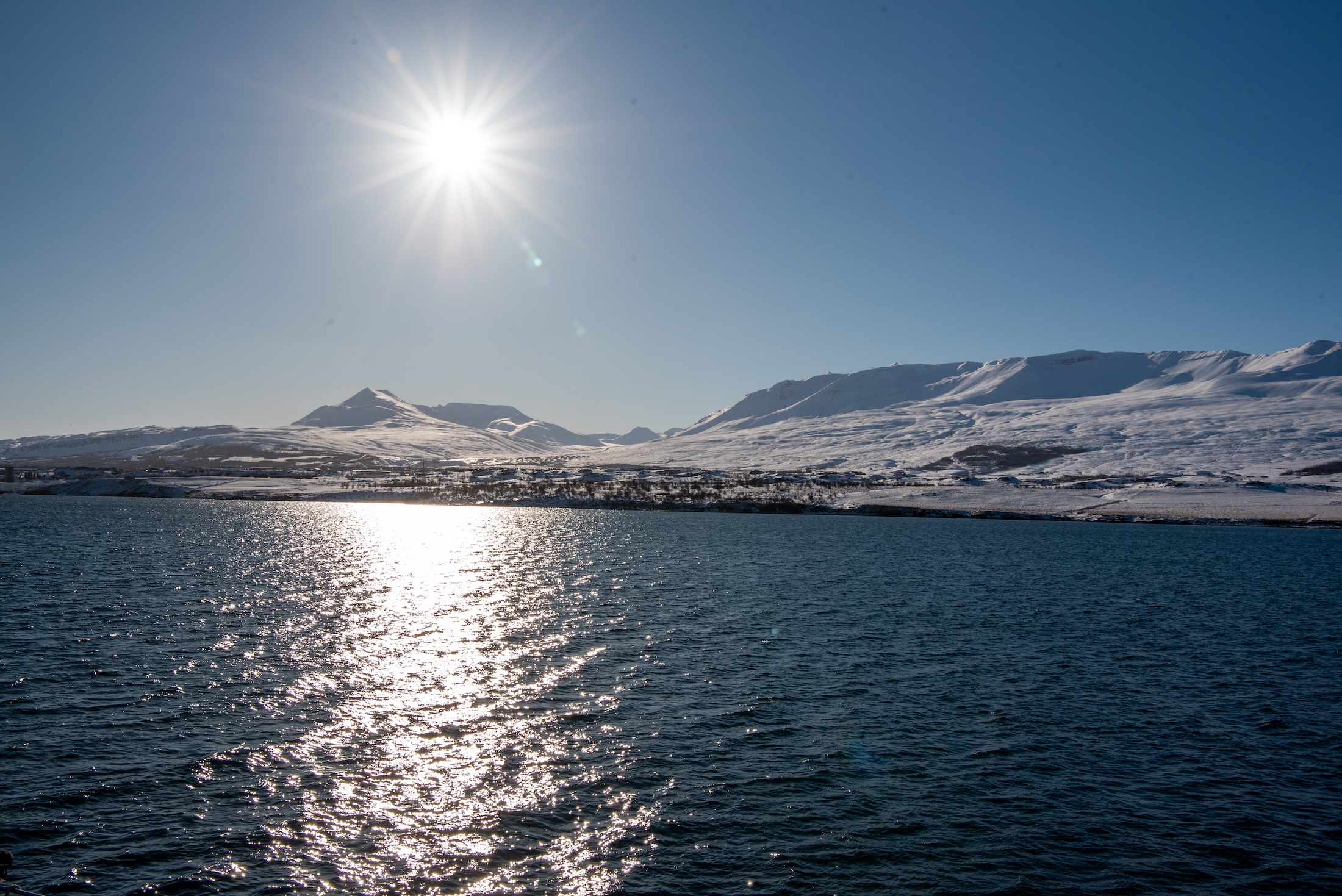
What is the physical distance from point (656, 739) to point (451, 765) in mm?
7319

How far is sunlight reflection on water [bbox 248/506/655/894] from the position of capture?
62.2 ft

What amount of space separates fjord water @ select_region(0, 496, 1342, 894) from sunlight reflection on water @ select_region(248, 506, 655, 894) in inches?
4.9

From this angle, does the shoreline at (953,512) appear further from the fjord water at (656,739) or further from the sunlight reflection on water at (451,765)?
the sunlight reflection on water at (451,765)

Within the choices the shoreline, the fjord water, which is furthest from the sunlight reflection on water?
the shoreline

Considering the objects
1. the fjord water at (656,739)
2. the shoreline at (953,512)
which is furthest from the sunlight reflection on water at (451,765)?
the shoreline at (953,512)

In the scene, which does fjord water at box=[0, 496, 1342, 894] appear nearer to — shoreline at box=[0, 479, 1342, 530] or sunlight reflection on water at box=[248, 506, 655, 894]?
sunlight reflection on water at box=[248, 506, 655, 894]

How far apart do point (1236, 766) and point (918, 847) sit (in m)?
14.5

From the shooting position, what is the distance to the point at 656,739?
2752 centimetres

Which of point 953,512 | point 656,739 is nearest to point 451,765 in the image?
point 656,739

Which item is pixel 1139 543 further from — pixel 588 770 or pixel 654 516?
pixel 588 770

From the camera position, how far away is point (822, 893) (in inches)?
708

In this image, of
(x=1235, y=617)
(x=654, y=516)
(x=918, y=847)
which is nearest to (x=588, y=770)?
(x=918, y=847)

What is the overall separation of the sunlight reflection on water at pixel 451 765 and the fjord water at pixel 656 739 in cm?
12

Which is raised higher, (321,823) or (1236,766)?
(321,823)
